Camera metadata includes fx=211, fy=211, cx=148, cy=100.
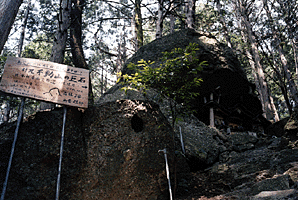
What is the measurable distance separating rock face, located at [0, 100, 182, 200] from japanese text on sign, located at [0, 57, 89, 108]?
374mm

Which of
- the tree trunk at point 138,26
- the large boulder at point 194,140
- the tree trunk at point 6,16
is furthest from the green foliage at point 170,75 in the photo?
the tree trunk at point 138,26

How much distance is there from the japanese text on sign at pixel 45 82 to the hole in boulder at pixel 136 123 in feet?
3.06

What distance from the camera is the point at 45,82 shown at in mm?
3408

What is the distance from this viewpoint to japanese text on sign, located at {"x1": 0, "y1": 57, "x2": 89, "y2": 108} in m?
3.25

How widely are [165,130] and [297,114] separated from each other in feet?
15.8

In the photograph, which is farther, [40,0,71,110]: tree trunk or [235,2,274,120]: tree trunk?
[235,2,274,120]: tree trunk

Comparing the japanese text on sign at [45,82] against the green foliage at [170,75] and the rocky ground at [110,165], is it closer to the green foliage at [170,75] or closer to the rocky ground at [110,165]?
the rocky ground at [110,165]

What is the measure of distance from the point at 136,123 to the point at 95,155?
93cm

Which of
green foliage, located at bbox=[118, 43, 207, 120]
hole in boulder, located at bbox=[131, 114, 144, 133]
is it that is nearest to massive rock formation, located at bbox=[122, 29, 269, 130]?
green foliage, located at bbox=[118, 43, 207, 120]

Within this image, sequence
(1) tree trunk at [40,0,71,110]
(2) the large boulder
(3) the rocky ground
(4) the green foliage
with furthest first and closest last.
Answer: (1) tree trunk at [40,0,71,110]
(2) the large boulder
(4) the green foliage
(3) the rocky ground

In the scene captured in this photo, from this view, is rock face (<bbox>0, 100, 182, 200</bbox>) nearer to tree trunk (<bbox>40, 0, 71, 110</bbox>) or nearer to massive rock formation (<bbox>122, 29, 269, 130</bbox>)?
tree trunk (<bbox>40, 0, 71, 110</bbox>)

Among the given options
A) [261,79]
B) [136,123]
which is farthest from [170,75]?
[261,79]

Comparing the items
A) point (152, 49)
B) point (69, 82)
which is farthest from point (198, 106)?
point (69, 82)

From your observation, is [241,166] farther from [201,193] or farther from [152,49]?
[152,49]
